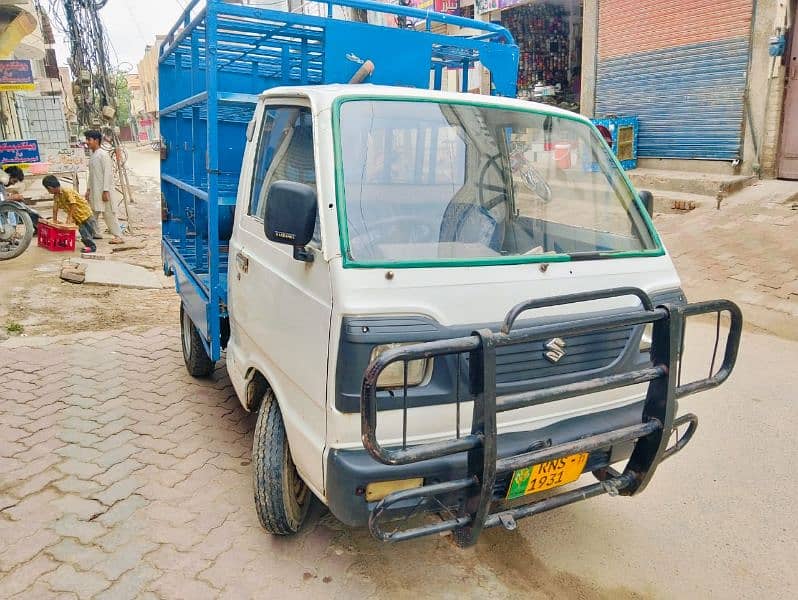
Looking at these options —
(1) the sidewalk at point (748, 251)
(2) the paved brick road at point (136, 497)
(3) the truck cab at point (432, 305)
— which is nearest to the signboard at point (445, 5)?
(1) the sidewalk at point (748, 251)

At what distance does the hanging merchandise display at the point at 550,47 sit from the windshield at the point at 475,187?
39.3 ft

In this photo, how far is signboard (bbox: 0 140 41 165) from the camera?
12703mm

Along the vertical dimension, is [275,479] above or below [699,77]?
below

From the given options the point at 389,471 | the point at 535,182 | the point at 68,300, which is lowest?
the point at 68,300

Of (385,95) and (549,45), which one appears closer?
(385,95)

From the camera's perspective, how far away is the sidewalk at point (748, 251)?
20.2ft

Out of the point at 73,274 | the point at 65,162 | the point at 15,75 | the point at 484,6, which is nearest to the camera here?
the point at 73,274

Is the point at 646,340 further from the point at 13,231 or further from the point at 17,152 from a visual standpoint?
the point at 17,152

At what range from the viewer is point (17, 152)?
42.0ft

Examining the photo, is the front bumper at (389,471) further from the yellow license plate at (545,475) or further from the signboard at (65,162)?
the signboard at (65,162)

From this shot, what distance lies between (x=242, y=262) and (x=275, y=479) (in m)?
1.09

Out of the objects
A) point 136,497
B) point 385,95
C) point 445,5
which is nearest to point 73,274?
point 136,497

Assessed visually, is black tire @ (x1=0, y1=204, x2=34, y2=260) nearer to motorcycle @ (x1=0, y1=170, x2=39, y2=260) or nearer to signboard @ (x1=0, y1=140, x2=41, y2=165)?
motorcycle @ (x1=0, y1=170, x2=39, y2=260)

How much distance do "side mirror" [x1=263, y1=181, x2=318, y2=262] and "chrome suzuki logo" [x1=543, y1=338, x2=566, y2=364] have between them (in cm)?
92
